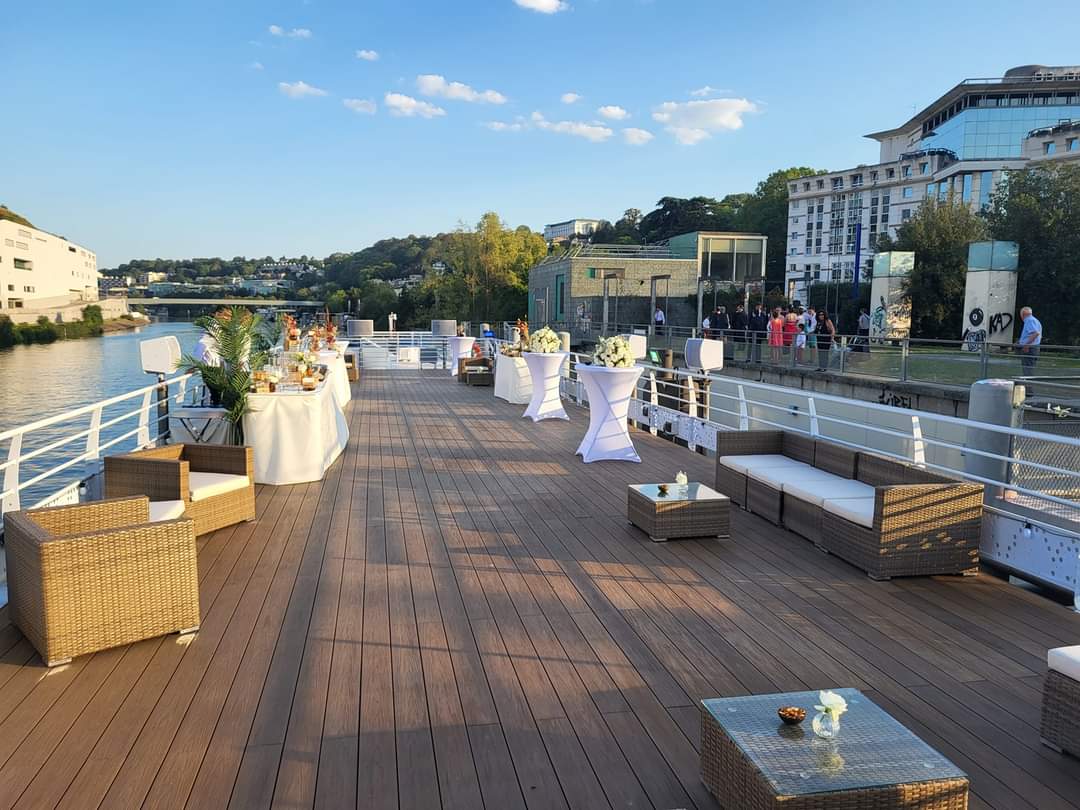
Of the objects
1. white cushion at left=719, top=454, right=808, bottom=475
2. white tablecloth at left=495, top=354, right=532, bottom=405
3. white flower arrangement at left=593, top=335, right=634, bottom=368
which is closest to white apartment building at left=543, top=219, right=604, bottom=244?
white tablecloth at left=495, top=354, right=532, bottom=405

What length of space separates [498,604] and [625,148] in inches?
1421

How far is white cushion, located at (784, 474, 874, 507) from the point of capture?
463 centimetres

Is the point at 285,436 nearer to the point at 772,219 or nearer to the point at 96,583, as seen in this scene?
the point at 96,583

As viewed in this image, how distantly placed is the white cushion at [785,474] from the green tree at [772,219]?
83.5m

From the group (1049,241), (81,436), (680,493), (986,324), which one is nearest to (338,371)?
(81,436)

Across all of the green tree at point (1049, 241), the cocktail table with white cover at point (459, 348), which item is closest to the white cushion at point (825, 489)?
the cocktail table with white cover at point (459, 348)

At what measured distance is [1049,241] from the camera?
2667cm

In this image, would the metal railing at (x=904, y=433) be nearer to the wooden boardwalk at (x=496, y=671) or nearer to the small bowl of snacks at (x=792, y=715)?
the wooden boardwalk at (x=496, y=671)

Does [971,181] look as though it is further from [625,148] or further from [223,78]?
[223,78]

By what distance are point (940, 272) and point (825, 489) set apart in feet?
94.8

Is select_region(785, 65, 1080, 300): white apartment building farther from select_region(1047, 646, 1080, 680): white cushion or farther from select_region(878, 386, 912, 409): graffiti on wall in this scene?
select_region(1047, 646, 1080, 680): white cushion

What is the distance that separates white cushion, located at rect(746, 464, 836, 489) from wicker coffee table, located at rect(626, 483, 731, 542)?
1.64ft

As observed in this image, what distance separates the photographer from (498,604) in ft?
12.3

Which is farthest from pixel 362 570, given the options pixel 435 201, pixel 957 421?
pixel 435 201
